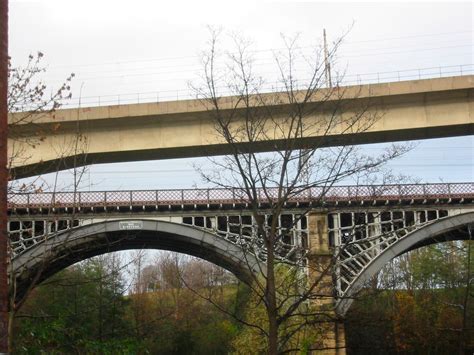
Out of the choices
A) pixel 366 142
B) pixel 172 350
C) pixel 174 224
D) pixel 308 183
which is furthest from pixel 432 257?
pixel 308 183

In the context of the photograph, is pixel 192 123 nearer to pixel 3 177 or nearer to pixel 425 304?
pixel 3 177

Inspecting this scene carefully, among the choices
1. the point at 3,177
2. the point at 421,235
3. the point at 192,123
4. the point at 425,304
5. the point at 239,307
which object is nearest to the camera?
the point at 3,177

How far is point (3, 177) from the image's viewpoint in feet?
19.3

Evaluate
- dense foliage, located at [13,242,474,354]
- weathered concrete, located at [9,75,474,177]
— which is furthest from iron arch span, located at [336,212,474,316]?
weathered concrete, located at [9,75,474,177]

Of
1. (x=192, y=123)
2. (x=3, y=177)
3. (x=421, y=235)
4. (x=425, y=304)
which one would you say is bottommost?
(x=3, y=177)

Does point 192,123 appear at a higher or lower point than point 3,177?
higher

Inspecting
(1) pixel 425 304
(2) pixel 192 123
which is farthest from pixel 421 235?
(1) pixel 425 304

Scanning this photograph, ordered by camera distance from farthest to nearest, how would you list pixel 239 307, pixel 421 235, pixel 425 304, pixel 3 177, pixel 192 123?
pixel 425 304 < pixel 239 307 < pixel 421 235 < pixel 192 123 < pixel 3 177

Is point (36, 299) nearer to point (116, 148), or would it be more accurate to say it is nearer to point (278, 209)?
point (116, 148)

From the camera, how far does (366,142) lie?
87.2 feet

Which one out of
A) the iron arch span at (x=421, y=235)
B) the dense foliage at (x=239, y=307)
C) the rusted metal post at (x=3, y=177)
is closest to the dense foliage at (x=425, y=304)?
the dense foliage at (x=239, y=307)

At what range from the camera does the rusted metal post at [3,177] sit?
5.78 m

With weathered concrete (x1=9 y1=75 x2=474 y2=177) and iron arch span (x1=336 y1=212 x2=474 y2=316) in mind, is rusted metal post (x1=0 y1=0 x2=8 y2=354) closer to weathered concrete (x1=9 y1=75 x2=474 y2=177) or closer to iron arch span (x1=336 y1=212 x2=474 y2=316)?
weathered concrete (x1=9 y1=75 x2=474 y2=177)

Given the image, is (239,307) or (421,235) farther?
(239,307)
